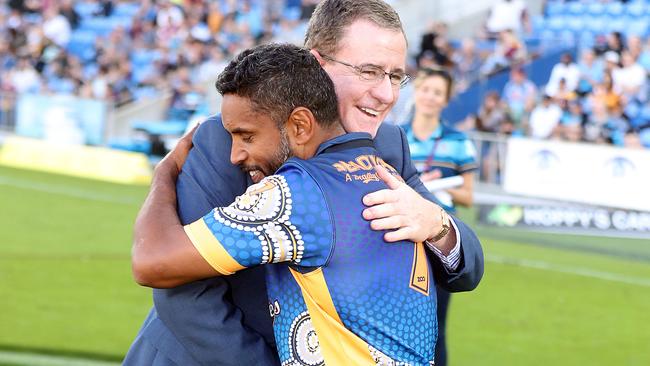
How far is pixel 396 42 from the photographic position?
10.3 feet

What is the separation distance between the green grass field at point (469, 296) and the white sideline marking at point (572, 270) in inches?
0.6

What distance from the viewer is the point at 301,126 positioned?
273cm

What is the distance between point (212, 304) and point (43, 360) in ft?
Answer: 15.4

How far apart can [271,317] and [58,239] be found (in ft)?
31.4

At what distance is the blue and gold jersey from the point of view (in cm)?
258

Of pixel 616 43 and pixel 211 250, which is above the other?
pixel 211 250

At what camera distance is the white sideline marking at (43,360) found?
7.02m

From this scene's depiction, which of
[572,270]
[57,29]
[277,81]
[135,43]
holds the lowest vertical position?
[572,270]

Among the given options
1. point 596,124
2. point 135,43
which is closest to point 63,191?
point 596,124

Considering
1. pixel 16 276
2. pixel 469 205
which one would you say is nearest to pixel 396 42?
pixel 469 205

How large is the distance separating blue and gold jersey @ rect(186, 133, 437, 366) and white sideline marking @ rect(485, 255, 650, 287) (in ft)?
28.6

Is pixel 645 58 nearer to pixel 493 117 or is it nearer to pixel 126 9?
pixel 493 117

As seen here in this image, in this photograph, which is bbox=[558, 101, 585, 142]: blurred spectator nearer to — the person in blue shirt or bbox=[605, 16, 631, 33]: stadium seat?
bbox=[605, 16, 631, 33]: stadium seat

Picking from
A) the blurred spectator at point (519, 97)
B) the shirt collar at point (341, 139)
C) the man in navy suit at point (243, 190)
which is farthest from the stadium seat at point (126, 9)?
the shirt collar at point (341, 139)
